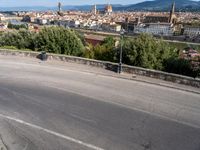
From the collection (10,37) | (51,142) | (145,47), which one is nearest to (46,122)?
(51,142)

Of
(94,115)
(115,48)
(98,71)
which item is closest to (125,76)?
(98,71)

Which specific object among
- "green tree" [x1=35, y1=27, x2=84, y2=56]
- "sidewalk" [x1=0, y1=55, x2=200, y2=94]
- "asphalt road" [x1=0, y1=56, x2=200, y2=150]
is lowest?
"sidewalk" [x1=0, y1=55, x2=200, y2=94]

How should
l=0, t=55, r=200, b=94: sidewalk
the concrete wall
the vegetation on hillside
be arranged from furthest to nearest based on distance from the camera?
the vegetation on hillside → the concrete wall → l=0, t=55, r=200, b=94: sidewalk

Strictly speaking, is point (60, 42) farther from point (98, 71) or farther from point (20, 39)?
point (98, 71)

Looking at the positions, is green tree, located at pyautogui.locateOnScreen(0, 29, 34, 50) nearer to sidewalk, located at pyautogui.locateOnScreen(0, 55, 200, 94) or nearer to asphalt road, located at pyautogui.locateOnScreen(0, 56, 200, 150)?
sidewalk, located at pyautogui.locateOnScreen(0, 55, 200, 94)

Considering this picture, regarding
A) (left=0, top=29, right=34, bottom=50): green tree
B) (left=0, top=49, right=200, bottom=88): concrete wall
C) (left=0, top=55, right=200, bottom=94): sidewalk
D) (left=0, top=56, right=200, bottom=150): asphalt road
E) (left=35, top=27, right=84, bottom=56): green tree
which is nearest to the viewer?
(left=0, top=56, right=200, bottom=150): asphalt road

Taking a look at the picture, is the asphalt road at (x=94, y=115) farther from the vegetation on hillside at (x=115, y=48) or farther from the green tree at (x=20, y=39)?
the green tree at (x=20, y=39)

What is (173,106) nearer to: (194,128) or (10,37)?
(194,128)

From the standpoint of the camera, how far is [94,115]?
33.4 ft

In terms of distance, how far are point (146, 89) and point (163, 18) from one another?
538 ft

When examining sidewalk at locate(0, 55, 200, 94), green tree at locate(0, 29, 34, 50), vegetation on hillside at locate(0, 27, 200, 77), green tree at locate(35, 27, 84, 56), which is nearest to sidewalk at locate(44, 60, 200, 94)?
sidewalk at locate(0, 55, 200, 94)

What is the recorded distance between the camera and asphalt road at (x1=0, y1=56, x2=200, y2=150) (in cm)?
838

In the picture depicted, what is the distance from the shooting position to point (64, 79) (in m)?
15.1

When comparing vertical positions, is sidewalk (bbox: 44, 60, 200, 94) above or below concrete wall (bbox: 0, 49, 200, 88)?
below
